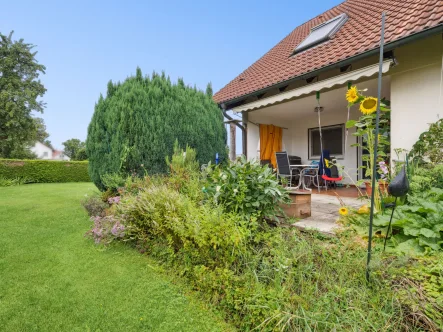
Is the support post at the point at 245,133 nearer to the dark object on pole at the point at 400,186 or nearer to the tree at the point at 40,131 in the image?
the dark object on pole at the point at 400,186

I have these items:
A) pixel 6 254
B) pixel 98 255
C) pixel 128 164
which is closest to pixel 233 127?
pixel 128 164

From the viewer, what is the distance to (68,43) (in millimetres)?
13273

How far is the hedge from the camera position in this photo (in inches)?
773

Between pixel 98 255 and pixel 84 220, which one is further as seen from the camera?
pixel 84 220

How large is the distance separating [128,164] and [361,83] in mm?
Answer: 7294

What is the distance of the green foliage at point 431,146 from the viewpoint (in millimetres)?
4629

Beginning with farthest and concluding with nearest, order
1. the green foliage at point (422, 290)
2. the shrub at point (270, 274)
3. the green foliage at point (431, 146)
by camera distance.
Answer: the green foliage at point (431, 146) → the shrub at point (270, 274) → the green foliage at point (422, 290)

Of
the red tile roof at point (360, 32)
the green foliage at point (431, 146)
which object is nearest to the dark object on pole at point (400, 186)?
the green foliage at point (431, 146)

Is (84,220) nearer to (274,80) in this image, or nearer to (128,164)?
(128,164)

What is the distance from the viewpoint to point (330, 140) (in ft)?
36.0

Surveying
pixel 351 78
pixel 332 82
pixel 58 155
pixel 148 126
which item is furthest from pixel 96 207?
pixel 58 155

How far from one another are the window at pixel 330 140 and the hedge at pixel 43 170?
22876 millimetres

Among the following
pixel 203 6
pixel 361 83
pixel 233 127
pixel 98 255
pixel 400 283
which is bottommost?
pixel 98 255

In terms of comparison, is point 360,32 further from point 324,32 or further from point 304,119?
point 304,119
